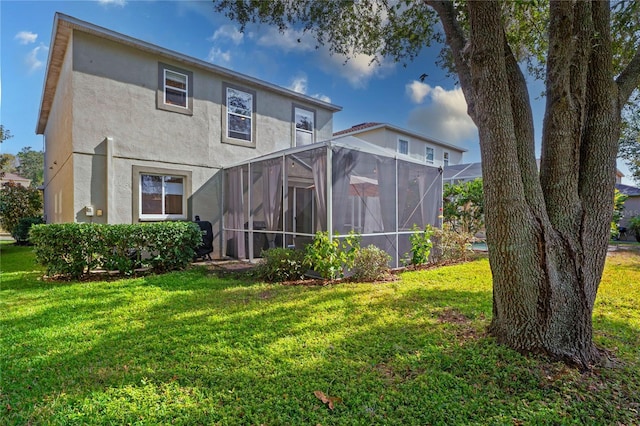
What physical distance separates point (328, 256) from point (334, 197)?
4.38 feet

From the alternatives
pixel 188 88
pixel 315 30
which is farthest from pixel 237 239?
pixel 315 30

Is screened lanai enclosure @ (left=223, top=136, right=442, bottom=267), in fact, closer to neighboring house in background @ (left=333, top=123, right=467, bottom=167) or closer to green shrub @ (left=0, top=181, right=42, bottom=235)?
neighboring house in background @ (left=333, top=123, right=467, bottom=167)

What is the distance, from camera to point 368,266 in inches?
276

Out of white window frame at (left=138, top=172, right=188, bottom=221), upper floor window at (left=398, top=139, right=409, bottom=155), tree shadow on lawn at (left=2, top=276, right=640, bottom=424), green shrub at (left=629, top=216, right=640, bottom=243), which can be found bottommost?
tree shadow on lawn at (left=2, top=276, right=640, bottom=424)

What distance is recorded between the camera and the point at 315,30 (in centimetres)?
629

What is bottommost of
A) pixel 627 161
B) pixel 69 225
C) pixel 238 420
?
pixel 238 420

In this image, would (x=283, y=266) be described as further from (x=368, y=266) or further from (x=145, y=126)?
(x=145, y=126)

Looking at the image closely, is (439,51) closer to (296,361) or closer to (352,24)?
(352,24)

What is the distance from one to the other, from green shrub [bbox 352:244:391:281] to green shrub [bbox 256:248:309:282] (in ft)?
3.80

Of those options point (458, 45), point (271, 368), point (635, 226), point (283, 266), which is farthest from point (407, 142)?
point (271, 368)

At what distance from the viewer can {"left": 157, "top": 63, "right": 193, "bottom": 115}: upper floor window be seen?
9539 mm

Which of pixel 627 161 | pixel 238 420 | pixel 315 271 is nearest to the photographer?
pixel 238 420

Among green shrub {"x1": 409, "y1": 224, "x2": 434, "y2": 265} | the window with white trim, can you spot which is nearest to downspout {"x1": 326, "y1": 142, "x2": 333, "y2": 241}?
green shrub {"x1": 409, "y1": 224, "x2": 434, "y2": 265}

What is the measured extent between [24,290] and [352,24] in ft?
27.0
